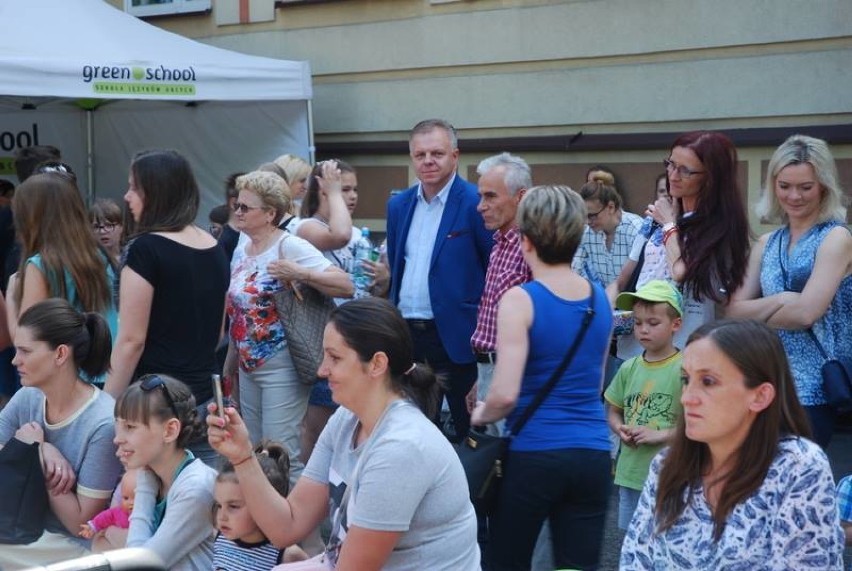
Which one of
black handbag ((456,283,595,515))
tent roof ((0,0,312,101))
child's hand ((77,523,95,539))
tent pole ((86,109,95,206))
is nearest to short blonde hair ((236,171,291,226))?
child's hand ((77,523,95,539))

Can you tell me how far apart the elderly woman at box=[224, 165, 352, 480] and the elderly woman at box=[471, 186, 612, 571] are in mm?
1815

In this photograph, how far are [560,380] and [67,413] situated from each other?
71.8 inches

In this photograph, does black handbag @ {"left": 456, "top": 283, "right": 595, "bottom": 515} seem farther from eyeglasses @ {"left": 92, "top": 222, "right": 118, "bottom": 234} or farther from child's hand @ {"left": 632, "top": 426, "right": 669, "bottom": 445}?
eyeglasses @ {"left": 92, "top": 222, "right": 118, "bottom": 234}

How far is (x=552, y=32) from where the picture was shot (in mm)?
9641

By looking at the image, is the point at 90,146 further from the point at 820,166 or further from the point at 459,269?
the point at 820,166

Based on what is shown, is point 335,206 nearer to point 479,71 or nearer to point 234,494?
point 234,494

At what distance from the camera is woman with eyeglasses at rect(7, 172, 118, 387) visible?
5203mm

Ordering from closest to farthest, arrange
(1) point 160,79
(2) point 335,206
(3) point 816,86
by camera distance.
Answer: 1. (2) point 335,206
2. (3) point 816,86
3. (1) point 160,79

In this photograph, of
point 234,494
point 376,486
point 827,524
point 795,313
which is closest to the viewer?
point 827,524

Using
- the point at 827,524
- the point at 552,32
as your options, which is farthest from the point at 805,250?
the point at 552,32

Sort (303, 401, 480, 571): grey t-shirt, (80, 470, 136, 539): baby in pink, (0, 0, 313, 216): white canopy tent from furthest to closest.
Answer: (0, 0, 313, 216): white canopy tent < (80, 470, 136, 539): baby in pink < (303, 401, 480, 571): grey t-shirt

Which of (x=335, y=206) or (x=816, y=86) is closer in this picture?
(x=335, y=206)

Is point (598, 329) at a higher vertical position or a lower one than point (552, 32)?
lower

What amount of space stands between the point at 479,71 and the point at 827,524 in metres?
7.56
